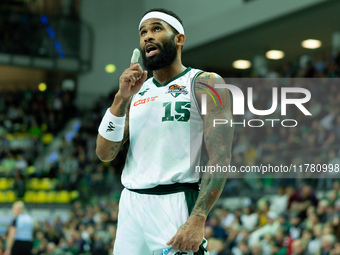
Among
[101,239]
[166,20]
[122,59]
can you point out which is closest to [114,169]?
[122,59]

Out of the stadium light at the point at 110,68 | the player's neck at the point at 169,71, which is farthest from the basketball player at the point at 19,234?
the stadium light at the point at 110,68

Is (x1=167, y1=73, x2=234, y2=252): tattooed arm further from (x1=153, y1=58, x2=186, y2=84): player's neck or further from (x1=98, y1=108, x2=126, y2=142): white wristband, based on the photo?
(x1=98, y1=108, x2=126, y2=142): white wristband

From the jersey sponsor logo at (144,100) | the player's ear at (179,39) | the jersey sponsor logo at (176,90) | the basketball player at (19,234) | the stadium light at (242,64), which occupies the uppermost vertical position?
the stadium light at (242,64)

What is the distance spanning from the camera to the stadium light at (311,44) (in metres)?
18.7

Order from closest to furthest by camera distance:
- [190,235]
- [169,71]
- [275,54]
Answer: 1. [190,235]
2. [169,71]
3. [275,54]

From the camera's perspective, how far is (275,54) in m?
20.2

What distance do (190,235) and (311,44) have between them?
16859 mm

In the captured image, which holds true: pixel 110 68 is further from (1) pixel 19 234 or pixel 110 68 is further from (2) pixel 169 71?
(2) pixel 169 71

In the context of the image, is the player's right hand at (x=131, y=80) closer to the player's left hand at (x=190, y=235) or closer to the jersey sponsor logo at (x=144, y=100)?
the jersey sponsor logo at (x=144, y=100)

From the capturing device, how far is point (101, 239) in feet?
46.2

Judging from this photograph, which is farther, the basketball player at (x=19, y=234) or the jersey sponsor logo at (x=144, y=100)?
the basketball player at (x=19, y=234)

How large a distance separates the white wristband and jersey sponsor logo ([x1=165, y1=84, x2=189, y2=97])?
343 millimetres

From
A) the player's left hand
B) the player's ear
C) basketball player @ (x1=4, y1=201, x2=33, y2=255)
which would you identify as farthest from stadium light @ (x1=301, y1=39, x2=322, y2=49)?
the player's left hand

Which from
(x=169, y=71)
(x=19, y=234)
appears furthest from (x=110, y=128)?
(x=19, y=234)
